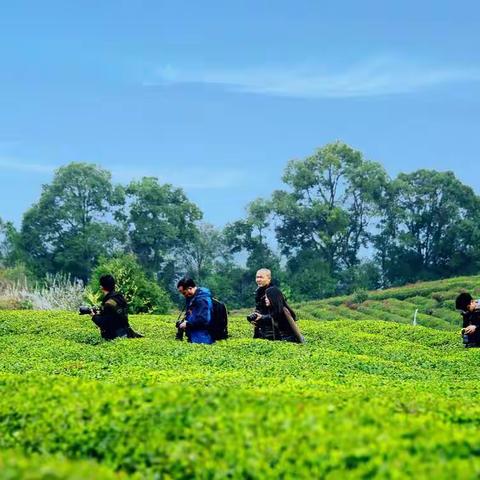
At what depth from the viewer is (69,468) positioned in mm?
5781

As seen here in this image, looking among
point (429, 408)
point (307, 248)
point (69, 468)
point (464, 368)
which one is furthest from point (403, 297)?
point (69, 468)

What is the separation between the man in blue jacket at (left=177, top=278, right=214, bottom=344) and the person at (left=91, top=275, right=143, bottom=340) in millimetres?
1270

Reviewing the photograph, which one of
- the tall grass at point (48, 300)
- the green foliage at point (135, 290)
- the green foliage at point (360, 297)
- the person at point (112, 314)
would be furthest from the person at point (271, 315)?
the green foliage at point (360, 297)

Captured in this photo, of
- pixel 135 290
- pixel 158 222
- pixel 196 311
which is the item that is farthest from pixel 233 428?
pixel 158 222

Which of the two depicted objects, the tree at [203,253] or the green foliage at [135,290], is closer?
the green foliage at [135,290]

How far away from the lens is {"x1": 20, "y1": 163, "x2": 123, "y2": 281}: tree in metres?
70.2

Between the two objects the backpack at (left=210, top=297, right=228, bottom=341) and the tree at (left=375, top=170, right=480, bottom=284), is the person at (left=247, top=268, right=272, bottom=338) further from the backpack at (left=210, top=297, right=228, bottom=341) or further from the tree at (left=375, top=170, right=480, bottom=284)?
the tree at (left=375, top=170, right=480, bottom=284)

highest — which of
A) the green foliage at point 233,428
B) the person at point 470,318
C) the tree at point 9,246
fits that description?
the tree at point 9,246

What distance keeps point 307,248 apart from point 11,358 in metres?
57.7

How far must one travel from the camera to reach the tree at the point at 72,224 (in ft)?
230

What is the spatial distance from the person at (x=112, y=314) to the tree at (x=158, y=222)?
52.9 metres

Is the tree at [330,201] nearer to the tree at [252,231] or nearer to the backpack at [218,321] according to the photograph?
the tree at [252,231]

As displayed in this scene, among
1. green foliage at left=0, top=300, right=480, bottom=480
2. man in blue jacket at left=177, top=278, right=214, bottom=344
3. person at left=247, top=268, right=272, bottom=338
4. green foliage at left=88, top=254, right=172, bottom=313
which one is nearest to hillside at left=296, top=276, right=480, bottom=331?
green foliage at left=88, top=254, right=172, bottom=313

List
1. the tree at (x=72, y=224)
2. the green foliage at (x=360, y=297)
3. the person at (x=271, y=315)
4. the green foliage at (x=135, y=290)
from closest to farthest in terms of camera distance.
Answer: the person at (x=271, y=315)
the green foliage at (x=135, y=290)
the green foliage at (x=360, y=297)
the tree at (x=72, y=224)
